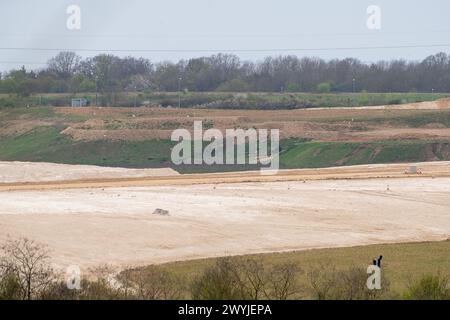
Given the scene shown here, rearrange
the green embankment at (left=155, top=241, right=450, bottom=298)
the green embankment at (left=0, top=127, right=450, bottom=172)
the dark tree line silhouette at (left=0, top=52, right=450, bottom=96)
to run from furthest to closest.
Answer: the dark tree line silhouette at (left=0, top=52, right=450, bottom=96) < the green embankment at (left=0, top=127, right=450, bottom=172) < the green embankment at (left=155, top=241, right=450, bottom=298)

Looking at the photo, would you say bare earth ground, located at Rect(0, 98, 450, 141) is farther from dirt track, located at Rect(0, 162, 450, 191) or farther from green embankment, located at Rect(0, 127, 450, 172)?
dirt track, located at Rect(0, 162, 450, 191)

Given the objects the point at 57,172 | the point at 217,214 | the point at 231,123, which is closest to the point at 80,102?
the point at 231,123

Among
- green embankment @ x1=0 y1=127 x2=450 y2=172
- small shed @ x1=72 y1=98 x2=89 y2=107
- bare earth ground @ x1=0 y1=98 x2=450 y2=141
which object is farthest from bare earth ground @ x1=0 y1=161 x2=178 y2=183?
small shed @ x1=72 y1=98 x2=89 y2=107

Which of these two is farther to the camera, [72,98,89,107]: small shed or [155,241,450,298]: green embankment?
[72,98,89,107]: small shed

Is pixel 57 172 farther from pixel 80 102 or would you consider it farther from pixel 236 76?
pixel 236 76

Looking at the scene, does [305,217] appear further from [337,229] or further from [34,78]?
[34,78]

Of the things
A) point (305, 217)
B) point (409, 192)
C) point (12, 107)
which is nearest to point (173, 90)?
point (12, 107)

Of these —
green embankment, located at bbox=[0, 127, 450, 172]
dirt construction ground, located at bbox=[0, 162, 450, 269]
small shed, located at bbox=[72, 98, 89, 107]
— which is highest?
small shed, located at bbox=[72, 98, 89, 107]

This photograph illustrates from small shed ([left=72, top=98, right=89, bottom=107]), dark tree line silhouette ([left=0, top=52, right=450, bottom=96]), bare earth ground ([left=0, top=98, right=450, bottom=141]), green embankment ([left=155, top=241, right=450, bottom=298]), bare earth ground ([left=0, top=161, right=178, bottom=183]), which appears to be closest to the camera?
green embankment ([left=155, top=241, right=450, bottom=298])

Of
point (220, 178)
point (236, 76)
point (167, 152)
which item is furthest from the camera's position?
point (236, 76)

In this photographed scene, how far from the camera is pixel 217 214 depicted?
4441cm

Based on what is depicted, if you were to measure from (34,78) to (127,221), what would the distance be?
285ft

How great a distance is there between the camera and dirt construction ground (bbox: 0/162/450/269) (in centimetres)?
3656

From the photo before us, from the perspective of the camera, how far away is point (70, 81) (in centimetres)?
12975
